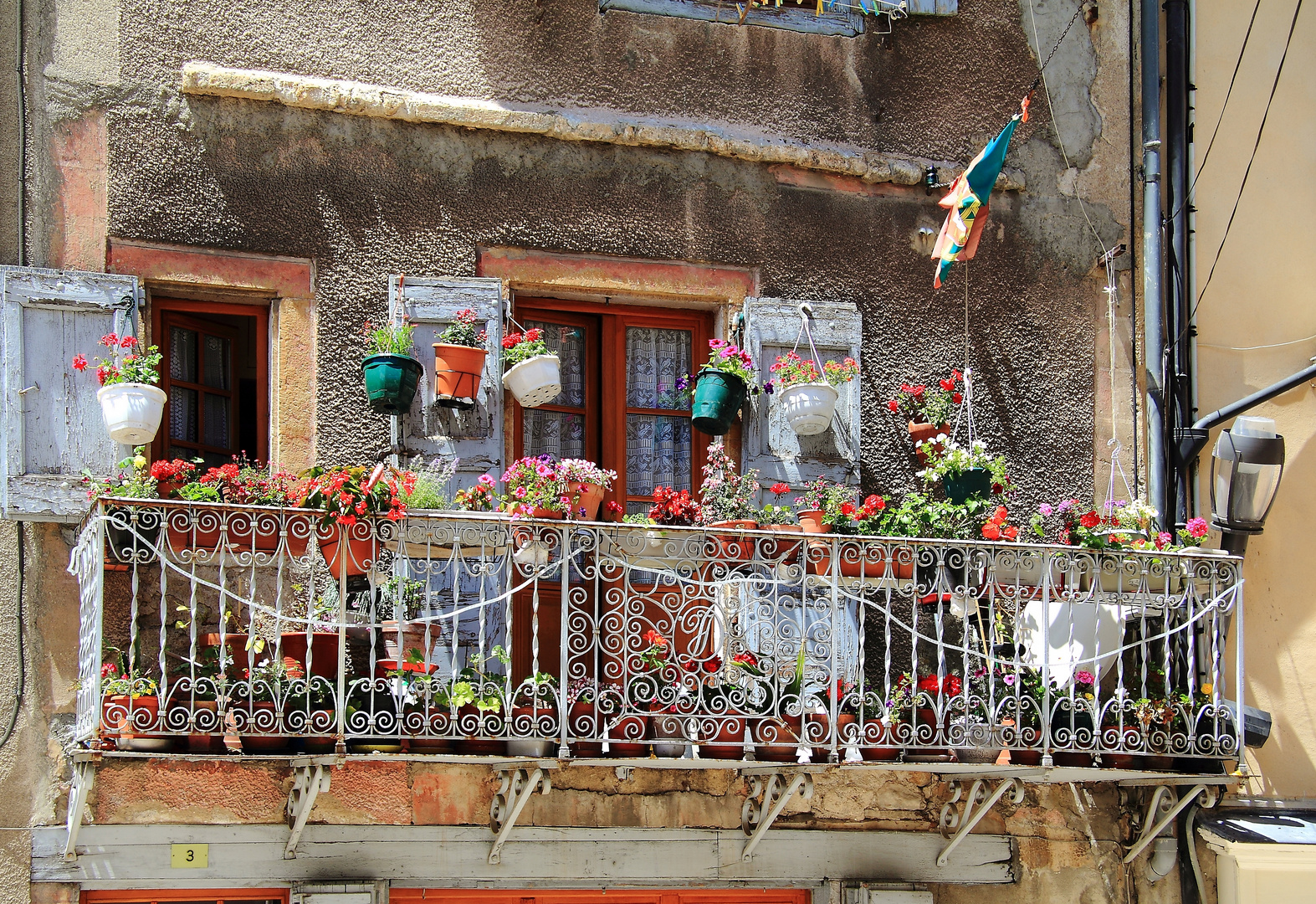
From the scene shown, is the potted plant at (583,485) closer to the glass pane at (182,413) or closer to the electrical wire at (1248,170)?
the glass pane at (182,413)

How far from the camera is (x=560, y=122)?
7395mm

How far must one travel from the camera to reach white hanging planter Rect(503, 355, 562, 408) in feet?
22.9

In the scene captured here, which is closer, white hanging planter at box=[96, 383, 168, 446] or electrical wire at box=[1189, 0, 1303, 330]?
white hanging planter at box=[96, 383, 168, 446]

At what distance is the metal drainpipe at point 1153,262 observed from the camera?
307 inches

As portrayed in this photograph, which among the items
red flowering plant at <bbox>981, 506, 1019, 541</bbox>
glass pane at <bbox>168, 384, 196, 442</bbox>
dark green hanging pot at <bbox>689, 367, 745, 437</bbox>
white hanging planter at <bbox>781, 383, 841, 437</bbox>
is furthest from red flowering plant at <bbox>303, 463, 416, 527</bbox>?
red flowering plant at <bbox>981, 506, 1019, 541</bbox>

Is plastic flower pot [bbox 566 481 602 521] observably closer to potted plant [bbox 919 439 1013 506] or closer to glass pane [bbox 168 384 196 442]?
potted plant [bbox 919 439 1013 506]

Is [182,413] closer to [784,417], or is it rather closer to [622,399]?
[622,399]

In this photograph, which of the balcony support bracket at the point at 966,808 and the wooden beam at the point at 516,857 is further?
the balcony support bracket at the point at 966,808

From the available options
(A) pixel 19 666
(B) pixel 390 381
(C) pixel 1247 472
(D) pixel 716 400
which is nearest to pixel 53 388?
(A) pixel 19 666

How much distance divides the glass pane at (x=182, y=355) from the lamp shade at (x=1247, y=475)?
16.7 ft

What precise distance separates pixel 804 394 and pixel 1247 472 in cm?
225

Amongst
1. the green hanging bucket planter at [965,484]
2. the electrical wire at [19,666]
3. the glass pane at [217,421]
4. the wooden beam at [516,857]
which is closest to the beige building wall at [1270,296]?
the green hanging bucket planter at [965,484]

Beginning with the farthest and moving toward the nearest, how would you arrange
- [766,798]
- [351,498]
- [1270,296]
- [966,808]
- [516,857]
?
[1270,296], [966,808], [766,798], [516,857], [351,498]

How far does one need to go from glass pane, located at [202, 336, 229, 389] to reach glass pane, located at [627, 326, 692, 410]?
1992 millimetres
